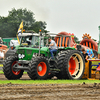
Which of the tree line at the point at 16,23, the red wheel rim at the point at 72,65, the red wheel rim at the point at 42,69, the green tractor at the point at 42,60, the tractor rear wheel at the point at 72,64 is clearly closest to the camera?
the red wheel rim at the point at 42,69

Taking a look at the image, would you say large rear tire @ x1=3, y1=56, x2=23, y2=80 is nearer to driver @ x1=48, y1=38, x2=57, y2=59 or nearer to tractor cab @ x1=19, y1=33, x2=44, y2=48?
tractor cab @ x1=19, y1=33, x2=44, y2=48

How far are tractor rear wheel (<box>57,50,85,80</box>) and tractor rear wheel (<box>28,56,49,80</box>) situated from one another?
32.5 inches

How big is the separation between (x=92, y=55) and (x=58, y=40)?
28.5 feet

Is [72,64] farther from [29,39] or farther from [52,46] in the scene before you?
[29,39]

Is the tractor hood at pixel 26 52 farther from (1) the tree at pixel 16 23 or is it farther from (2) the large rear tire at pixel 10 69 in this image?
(1) the tree at pixel 16 23

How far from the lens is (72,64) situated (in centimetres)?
1258

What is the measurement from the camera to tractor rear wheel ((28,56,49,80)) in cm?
1041

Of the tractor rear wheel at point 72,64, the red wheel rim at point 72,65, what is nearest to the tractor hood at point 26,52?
the tractor rear wheel at point 72,64

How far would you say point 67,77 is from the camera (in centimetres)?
1178

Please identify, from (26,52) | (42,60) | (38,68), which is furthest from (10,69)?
(42,60)

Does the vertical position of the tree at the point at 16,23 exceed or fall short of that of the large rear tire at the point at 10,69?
it exceeds it

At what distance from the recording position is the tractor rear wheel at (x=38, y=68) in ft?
34.1

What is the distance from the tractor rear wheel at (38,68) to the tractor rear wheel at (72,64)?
0.83 meters

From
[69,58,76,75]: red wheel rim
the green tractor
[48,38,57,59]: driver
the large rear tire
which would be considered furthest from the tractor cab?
[69,58,76,75]: red wheel rim
